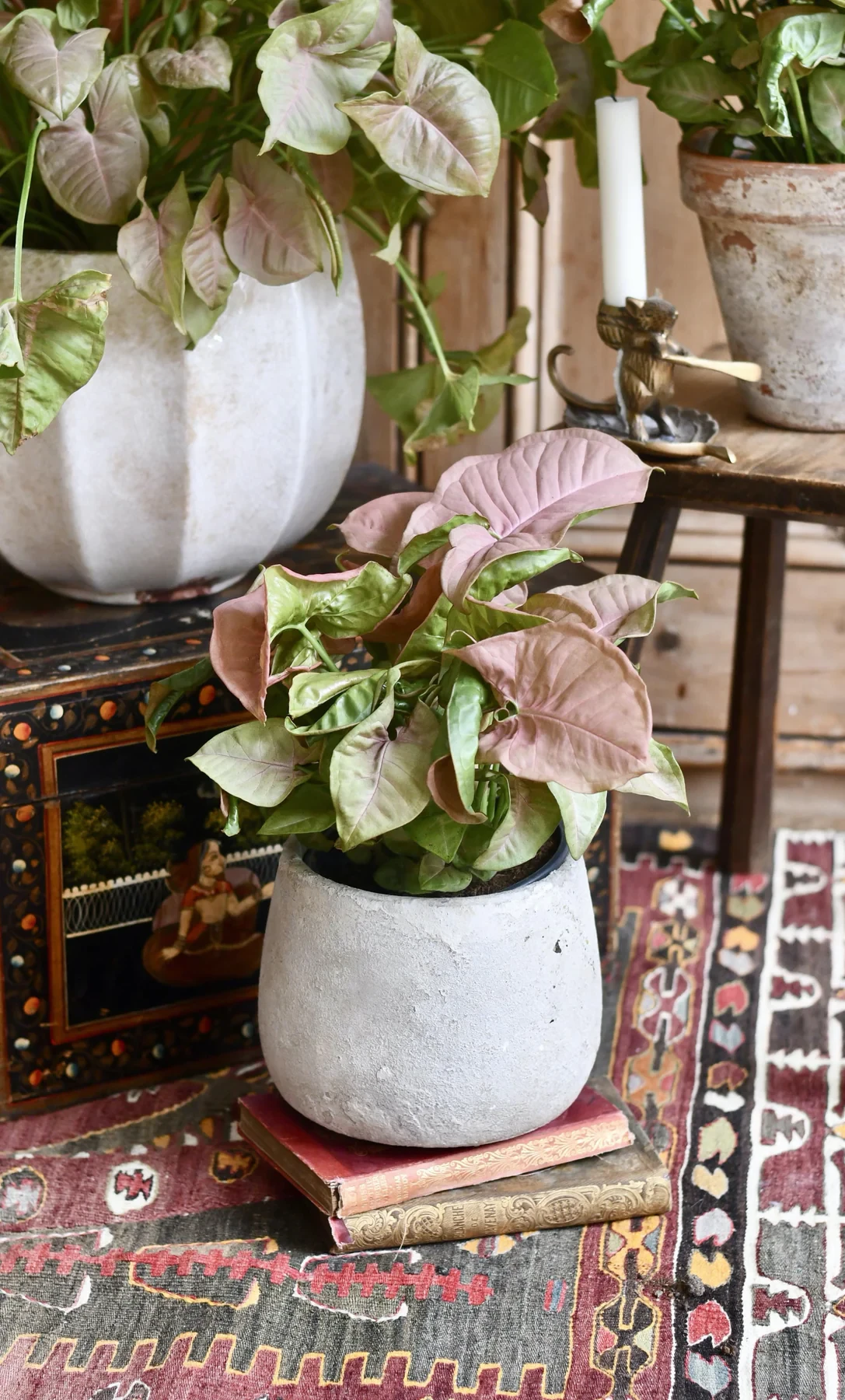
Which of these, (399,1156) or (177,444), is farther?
(177,444)

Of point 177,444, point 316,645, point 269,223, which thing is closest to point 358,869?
point 316,645

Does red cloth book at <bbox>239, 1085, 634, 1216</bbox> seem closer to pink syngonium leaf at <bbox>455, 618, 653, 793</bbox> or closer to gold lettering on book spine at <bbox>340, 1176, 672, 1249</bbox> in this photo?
gold lettering on book spine at <bbox>340, 1176, 672, 1249</bbox>

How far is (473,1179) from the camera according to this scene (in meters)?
0.99

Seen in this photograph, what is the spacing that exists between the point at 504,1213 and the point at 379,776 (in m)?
0.34

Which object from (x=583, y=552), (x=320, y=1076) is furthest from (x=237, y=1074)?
(x=583, y=552)

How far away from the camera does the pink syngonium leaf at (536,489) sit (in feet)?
3.01

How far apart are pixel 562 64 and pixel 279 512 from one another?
0.41 metres

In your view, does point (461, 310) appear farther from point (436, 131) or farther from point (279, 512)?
point (436, 131)

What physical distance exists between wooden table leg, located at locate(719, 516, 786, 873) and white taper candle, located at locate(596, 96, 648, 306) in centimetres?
34

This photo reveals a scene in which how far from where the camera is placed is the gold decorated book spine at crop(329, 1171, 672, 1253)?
3.17 ft

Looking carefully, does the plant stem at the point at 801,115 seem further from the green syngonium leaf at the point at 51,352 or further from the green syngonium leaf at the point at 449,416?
the green syngonium leaf at the point at 51,352

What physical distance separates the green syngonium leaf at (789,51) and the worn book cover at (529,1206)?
71cm

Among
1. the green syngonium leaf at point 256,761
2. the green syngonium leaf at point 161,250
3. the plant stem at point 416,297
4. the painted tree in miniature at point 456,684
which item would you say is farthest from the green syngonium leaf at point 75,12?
the green syngonium leaf at point 256,761

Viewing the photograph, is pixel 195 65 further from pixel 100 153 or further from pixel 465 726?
pixel 465 726
